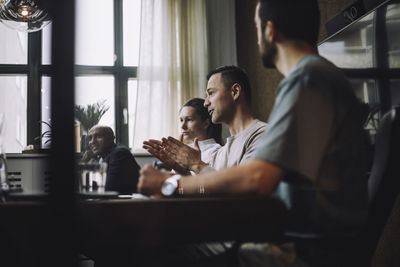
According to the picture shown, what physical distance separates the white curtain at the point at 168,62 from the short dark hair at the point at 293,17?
3.23m

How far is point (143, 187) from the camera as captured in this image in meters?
0.71

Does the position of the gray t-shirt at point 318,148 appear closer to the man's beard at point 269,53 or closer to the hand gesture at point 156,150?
the man's beard at point 269,53

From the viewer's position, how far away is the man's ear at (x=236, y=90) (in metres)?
1.98

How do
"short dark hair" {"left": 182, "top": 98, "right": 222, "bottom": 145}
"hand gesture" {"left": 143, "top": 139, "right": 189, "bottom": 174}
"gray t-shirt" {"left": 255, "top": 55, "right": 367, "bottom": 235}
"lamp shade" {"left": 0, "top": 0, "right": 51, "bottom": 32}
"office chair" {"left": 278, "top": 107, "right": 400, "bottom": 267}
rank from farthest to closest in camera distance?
"short dark hair" {"left": 182, "top": 98, "right": 222, "bottom": 145}, "lamp shade" {"left": 0, "top": 0, "right": 51, "bottom": 32}, "hand gesture" {"left": 143, "top": 139, "right": 189, "bottom": 174}, "office chair" {"left": 278, "top": 107, "right": 400, "bottom": 267}, "gray t-shirt" {"left": 255, "top": 55, "right": 367, "bottom": 235}

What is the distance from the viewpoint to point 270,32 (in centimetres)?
87

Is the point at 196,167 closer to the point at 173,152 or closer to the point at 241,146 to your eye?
the point at 173,152

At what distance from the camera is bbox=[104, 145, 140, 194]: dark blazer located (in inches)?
30.0

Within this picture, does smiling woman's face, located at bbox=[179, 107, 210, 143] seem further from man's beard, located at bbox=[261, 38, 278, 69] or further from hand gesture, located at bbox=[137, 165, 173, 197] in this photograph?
hand gesture, located at bbox=[137, 165, 173, 197]

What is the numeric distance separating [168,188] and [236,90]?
4.29 feet

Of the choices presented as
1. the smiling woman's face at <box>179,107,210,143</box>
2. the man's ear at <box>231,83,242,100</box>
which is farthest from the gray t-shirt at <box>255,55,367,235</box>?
the smiling woman's face at <box>179,107,210,143</box>

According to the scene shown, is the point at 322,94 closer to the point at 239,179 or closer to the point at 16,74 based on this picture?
the point at 239,179

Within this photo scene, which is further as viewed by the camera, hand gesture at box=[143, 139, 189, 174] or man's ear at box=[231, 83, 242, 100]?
man's ear at box=[231, 83, 242, 100]

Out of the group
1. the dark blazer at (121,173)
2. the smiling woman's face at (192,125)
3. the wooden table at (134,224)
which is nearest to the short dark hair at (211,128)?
the smiling woman's face at (192,125)

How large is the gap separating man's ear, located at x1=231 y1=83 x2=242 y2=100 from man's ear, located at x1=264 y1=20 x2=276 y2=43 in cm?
110
